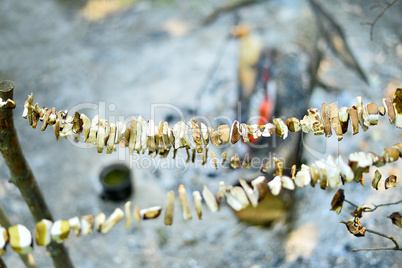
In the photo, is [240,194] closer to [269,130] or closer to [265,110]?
[269,130]

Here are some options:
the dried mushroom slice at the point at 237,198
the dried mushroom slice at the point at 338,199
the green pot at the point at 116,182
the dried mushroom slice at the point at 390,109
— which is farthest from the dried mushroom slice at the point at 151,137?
the green pot at the point at 116,182

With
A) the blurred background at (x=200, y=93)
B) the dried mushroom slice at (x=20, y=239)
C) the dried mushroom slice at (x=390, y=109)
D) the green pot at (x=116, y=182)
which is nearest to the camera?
the dried mushroom slice at (x=20, y=239)

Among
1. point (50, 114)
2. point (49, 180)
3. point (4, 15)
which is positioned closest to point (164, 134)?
point (50, 114)

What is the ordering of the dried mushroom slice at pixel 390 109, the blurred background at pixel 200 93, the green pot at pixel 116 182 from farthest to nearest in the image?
the green pot at pixel 116 182 < the blurred background at pixel 200 93 < the dried mushroom slice at pixel 390 109

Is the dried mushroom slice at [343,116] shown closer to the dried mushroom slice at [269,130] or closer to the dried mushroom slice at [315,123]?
the dried mushroom slice at [315,123]

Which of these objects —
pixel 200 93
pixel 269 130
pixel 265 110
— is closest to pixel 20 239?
pixel 269 130

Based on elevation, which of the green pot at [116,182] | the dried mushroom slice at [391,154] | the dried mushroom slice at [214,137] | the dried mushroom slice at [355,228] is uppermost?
the dried mushroom slice at [214,137]

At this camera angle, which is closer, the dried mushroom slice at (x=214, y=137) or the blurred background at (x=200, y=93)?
the dried mushroom slice at (x=214, y=137)

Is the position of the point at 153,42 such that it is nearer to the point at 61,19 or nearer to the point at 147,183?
the point at 61,19
